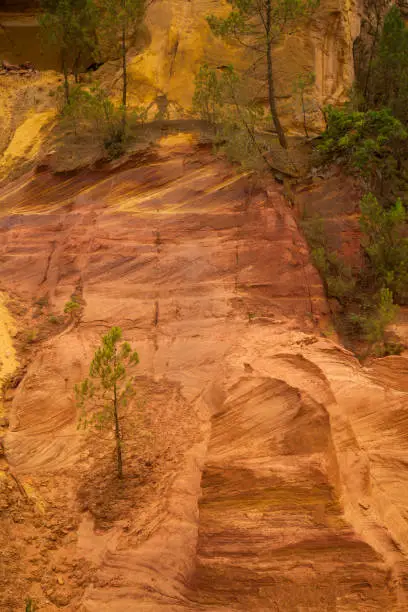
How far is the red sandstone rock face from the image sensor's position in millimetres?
6922

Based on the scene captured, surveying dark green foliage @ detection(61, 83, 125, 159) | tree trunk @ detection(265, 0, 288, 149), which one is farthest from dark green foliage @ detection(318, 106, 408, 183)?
dark green foliage @ detection(61, 83, 125, 159)

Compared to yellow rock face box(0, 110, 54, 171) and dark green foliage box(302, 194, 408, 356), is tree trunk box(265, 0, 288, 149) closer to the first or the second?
dark green foliage box(302, 194, 408, 356)

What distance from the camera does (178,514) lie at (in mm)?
8125

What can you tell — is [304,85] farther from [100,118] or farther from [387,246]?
[100,118]

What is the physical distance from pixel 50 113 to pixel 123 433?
558 inches

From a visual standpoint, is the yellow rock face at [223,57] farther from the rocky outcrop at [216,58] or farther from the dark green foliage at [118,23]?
the dark green foliage at [118,23]

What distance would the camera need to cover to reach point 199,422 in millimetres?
10023

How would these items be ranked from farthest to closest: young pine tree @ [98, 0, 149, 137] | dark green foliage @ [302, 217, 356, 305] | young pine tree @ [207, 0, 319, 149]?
young pine tree @ [98, 0, 149, 137], young pine tree @ [207, 0, 319, 149], dark green foliage @ [302, 217, 356, 305]

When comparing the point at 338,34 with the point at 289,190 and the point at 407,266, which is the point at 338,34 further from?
the point at 407,266

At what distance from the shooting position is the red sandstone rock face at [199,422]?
6.92 m

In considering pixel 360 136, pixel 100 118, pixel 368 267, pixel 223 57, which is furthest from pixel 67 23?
pixel 368 267

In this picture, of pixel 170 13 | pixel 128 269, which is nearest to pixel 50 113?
pixel 170 13

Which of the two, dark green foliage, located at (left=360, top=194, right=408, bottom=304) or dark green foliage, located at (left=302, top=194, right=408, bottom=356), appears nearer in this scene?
dark green foliage, located at (left=302, top=194, right=408, bottom=356)

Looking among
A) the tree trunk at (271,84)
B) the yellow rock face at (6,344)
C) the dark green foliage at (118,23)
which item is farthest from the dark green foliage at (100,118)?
the yellow rock face at (6,344)
